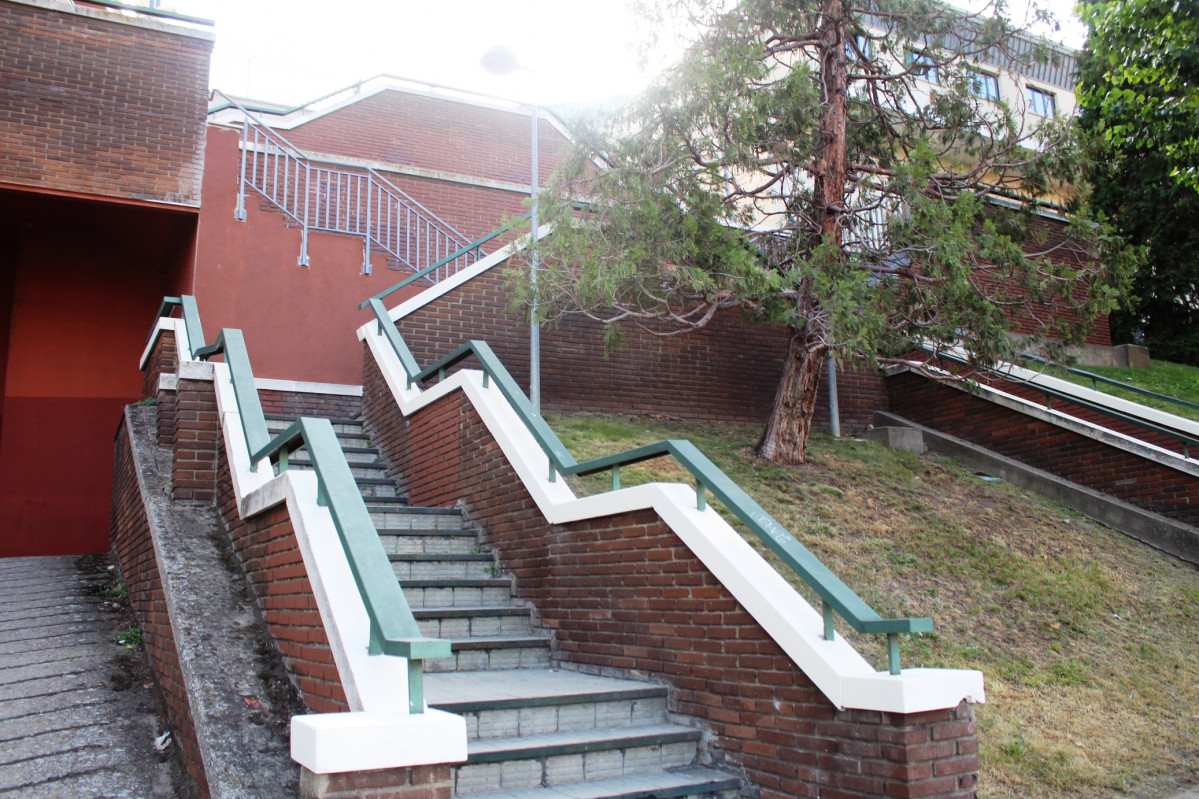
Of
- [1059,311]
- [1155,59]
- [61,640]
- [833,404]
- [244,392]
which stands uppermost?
[1155,59]

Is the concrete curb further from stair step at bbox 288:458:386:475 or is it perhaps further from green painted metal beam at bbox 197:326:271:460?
green painted metal beam at bbox 197:326:271:460

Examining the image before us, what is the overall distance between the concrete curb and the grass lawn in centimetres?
29

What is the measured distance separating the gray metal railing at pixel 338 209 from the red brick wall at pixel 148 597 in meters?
3.41

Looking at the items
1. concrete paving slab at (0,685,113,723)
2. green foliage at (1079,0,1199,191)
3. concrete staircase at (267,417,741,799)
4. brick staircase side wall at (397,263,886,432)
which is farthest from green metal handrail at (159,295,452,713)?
green foliage at (1079,0,1199,191)

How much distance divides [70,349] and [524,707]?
9.94 metres

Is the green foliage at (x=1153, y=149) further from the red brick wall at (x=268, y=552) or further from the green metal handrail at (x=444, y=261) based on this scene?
the red brick wall at (x=268, y=552)

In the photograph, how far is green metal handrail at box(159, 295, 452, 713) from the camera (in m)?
2.99

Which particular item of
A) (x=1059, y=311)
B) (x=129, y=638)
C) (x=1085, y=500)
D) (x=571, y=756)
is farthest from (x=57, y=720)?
(x=1059, y=311)

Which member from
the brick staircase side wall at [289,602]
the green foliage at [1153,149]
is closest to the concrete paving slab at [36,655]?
the brick staircase side wall at [289,602]

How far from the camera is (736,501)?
437 centimetres

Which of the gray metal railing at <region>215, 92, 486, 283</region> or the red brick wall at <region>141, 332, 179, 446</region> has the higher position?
the gray metal railing at <region>215, 92, 486, 283</region>

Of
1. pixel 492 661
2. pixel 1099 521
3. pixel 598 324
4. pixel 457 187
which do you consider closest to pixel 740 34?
pixel 598 324

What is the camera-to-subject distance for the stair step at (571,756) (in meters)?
3.82

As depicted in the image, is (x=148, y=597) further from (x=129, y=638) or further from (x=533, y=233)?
(x=533, y=233)
